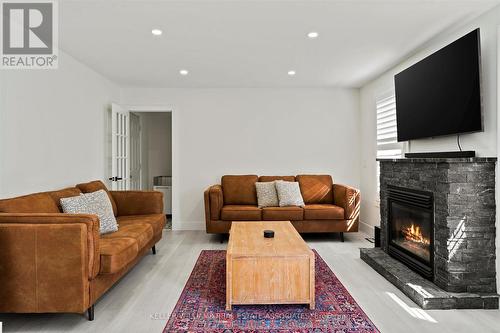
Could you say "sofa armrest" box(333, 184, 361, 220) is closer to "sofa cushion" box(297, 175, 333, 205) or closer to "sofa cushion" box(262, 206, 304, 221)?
"sofa cushion" box(297, 175, 333, 205)

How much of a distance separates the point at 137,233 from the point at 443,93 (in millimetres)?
3186

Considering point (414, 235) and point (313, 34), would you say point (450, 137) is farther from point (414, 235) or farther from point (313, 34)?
point (313, 34)

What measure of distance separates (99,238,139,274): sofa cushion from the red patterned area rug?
1.83ft

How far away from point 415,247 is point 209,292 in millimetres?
2034

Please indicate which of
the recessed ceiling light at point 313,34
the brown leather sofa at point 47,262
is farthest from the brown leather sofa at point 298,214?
the brown leather sofa at point 47,262

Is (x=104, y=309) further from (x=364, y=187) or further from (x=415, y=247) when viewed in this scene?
(x=364, y=187)

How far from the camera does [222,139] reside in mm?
5582

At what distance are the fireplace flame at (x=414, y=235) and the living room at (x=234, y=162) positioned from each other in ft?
0.85

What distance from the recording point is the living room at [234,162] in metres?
2.35

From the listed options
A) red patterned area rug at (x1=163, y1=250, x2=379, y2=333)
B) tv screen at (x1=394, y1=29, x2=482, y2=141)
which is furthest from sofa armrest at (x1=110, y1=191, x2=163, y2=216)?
tv screen at (x1=394, y1=29, x2=482, y2=141)

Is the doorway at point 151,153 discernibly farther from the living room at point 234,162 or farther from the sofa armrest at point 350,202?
the sofa armrest at point 350,202

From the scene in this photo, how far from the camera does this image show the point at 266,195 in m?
4.93

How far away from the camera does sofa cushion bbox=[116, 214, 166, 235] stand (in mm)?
3678

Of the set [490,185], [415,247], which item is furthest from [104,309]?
[490,185]
